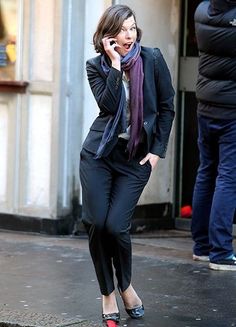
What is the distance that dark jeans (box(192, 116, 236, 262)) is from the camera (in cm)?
787

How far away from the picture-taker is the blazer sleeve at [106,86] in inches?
243

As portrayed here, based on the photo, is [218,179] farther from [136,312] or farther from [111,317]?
[111,317]

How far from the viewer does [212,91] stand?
786 cm

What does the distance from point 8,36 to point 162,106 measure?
3.46m

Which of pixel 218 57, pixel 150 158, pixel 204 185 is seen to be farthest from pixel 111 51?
pixel 204 185

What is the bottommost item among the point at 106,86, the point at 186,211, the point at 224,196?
the point at 186,211

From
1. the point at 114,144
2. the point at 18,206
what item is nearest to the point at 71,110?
the point at 18,206

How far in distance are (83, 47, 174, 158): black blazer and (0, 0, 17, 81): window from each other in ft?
10.8

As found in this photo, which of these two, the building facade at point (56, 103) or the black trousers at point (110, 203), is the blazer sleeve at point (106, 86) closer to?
the black trousers at point (110, 203)

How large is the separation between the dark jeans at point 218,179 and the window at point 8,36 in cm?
223

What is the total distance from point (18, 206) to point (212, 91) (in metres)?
2.51

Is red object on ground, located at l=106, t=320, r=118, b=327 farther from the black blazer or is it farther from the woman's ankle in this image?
the black blazer

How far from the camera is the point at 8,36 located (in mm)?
9578

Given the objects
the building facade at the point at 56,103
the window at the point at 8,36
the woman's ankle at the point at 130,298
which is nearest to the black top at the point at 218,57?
the building facade at the point at 56,103
